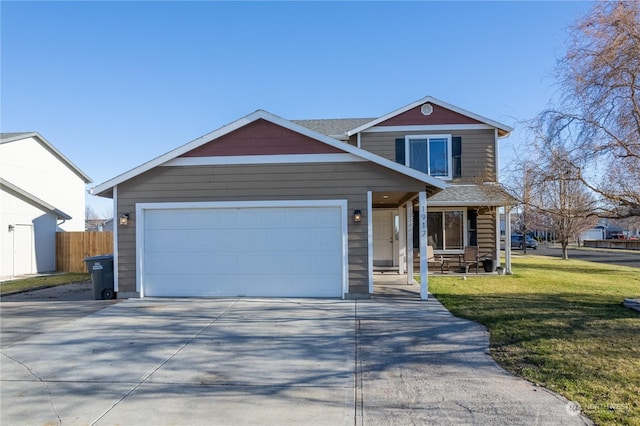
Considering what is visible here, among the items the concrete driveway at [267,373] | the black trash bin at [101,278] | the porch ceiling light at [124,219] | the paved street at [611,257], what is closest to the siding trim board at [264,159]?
the porch ceiling light at [124,219]

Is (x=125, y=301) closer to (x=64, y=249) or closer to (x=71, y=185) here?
(x=64, y=249)

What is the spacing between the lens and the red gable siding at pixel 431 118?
15.3 m

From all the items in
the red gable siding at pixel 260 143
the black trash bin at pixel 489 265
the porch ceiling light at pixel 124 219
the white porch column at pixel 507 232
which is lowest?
the black trash bin at pixel 489 265

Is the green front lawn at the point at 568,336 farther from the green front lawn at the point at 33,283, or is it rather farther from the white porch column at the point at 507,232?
the green front lawn at the point at 33,283

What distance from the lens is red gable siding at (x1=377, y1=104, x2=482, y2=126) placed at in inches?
601

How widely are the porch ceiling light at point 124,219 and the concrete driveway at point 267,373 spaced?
2641mm

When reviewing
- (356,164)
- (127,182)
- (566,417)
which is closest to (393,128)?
(356,164)

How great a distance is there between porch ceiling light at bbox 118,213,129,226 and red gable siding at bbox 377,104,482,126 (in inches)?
373

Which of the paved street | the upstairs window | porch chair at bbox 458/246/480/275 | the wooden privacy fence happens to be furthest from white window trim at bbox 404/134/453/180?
the wooden privacy fence

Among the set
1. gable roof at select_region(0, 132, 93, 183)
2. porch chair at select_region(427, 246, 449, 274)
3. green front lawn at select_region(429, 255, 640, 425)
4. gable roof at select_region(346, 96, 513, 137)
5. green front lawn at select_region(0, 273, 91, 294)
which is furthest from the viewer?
gable roof at select_region(0, 132, 93, 183)

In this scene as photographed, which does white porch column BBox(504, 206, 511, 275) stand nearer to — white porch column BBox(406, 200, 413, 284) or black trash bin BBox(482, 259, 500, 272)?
black trash bin BBox(482, 259, 500, 272)

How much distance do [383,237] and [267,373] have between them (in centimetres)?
1125

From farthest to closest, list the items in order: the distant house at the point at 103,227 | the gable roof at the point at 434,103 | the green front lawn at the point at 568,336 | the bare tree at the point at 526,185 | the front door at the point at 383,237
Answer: the distant house at the point at 103,227
the front door at the point at 383,237
the gable roof at the point at 434,103
the bare tree at the point at 526,185
the green front lawn at the point at 568,336

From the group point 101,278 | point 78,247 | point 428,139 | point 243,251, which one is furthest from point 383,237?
point 78,247
